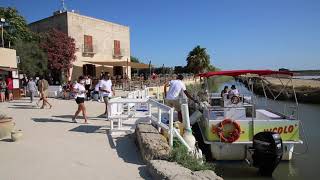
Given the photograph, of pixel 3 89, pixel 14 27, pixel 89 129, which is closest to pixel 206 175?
pixel 89 129

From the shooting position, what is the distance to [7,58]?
80.3 ft

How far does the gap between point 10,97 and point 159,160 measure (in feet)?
62.2

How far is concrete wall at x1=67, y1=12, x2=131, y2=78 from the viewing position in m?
35.2

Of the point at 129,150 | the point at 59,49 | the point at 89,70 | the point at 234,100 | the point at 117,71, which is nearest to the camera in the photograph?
the point at 129,150

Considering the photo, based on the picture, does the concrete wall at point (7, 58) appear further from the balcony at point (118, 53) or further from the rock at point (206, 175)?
the rock at point (206, 175)

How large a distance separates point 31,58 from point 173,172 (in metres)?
28.8

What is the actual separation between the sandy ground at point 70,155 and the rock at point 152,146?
273 mm

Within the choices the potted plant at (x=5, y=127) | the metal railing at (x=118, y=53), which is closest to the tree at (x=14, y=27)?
the metal railing at (x=118, y=53)

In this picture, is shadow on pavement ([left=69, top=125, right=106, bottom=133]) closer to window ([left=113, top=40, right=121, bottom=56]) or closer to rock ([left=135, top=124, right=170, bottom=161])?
rock ([left=135, top=124, right=170, bottom=161])

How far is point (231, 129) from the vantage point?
11.0 m

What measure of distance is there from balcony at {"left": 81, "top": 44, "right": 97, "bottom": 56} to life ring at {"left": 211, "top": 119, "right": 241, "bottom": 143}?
26.9 meters

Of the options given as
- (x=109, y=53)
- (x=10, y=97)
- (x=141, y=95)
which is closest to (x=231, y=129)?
(x=141, y=95)

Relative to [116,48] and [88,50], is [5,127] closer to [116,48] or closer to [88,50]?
[88,50]

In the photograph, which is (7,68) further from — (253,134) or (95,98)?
(253,134)
